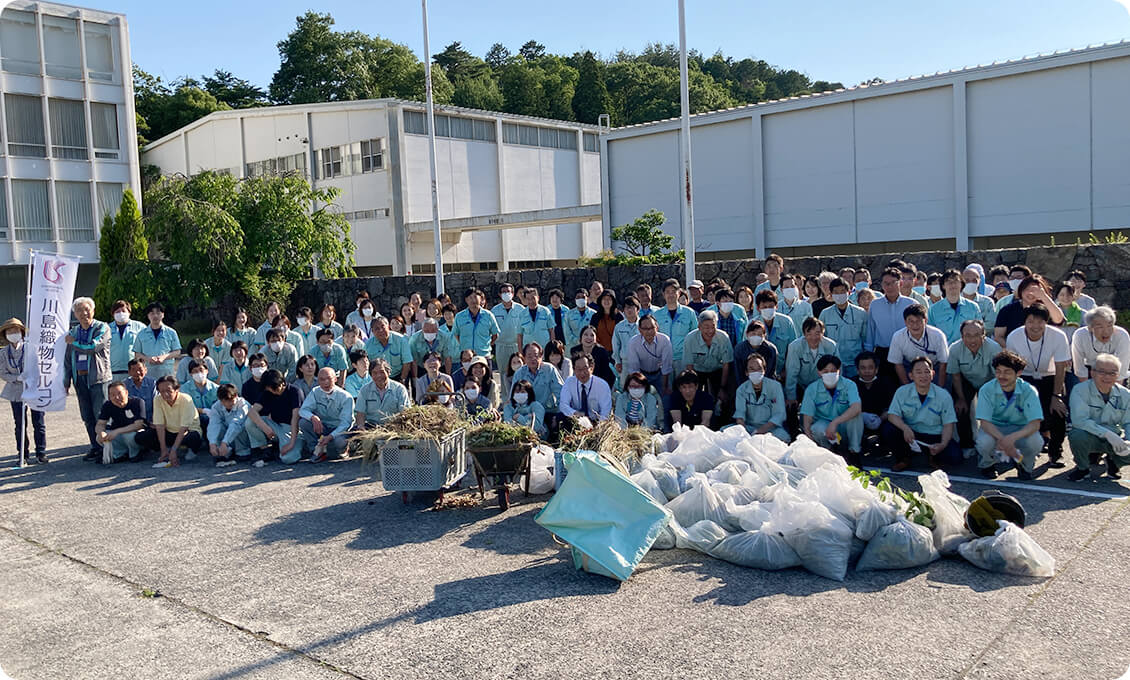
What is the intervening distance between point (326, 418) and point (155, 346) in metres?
3.09

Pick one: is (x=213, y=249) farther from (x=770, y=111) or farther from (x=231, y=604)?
(x=231, y=604)

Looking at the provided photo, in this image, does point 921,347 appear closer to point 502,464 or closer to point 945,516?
point 945,516

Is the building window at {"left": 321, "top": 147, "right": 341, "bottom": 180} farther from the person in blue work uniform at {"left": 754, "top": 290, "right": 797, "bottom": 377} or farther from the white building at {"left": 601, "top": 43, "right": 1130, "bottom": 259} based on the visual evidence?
the person in blue work uniform at {"left": 754, "top": 290, "right": 797, "bottom": 377}

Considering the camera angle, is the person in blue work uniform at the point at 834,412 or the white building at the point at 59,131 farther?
the white building at the point at 59,131

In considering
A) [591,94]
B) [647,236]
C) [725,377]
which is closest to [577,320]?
[725,377]

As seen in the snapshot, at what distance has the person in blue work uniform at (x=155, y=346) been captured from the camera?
11.6 meters

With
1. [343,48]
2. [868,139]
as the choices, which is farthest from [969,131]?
[343,48]

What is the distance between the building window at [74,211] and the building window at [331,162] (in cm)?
885

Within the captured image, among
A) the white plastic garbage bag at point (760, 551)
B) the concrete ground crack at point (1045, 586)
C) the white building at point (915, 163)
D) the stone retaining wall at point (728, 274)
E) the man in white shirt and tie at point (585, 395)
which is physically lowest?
the concrete ground crack at point (1045, 586)

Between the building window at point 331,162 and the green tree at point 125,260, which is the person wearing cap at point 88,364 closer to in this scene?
the green tree at point 125,260

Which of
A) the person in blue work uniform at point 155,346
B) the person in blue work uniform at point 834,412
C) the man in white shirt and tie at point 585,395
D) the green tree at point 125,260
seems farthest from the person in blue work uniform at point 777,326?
the green tree at point 125,260

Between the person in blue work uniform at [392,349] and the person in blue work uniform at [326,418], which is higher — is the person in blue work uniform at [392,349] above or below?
above

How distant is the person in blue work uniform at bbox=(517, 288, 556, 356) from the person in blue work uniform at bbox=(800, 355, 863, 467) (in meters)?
4.79

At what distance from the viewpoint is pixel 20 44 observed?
93.9ft
